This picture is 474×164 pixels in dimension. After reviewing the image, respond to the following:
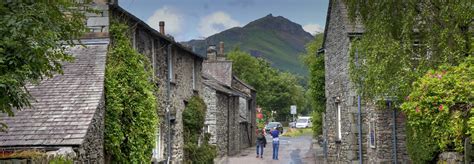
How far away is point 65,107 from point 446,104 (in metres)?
8.38

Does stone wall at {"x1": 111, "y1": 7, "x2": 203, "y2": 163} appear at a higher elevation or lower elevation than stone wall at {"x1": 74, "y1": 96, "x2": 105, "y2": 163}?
higher

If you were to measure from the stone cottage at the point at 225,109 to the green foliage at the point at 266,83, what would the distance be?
92.1 ft

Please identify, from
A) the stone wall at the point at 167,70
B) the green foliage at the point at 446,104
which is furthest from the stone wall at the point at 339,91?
the green foliage at the point at 446,104

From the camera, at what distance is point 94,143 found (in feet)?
43.7

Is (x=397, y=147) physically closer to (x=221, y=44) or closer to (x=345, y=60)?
(x=345, y=60)

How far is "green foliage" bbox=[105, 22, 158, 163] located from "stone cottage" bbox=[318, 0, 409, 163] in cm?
642

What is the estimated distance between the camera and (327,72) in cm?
2806

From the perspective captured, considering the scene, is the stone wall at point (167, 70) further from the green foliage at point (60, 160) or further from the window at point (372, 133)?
the window at point (372, 133)

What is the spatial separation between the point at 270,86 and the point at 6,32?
8265 cm

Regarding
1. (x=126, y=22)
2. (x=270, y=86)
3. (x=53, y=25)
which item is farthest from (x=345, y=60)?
(x=270, y=86)

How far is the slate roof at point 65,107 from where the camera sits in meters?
12.2

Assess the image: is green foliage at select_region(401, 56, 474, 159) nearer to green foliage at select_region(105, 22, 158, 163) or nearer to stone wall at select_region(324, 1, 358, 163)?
green foliage at select_region(105, 22, 158, 163)

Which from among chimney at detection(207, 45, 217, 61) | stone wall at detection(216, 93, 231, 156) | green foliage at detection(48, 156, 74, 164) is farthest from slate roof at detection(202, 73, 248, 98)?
green foliage at detection(48, 156, 74, 164)

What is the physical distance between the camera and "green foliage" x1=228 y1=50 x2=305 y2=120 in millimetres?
84688
